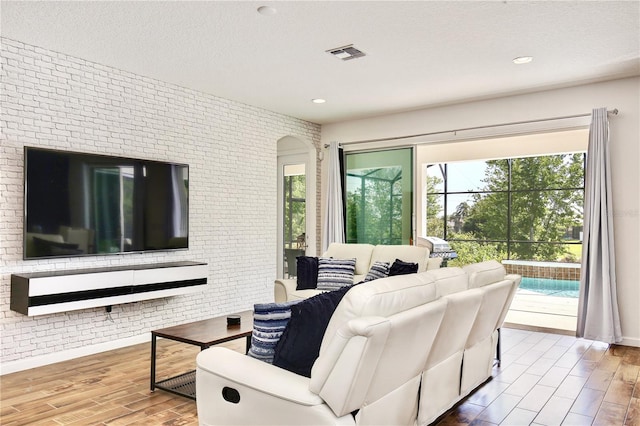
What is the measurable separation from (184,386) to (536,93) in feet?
15.6

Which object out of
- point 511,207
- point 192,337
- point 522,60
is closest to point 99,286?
point 192,337

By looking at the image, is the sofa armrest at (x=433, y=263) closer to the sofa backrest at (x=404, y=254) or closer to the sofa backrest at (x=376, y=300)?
the sofa backrest at (x=404, y=254)

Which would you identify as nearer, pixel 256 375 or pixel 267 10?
pixel 256 375

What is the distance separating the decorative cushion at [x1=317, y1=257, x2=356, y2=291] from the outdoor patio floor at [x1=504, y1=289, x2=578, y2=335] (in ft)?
6.90

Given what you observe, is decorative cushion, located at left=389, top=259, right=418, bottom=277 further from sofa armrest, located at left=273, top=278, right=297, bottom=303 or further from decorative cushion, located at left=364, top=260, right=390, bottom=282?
sofa armrest, located at left=273, top=278, right=297, bottom=303

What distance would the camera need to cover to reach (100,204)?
4.30 m

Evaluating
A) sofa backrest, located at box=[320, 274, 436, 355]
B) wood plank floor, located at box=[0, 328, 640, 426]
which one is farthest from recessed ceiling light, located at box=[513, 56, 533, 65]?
sofa backrest, located at box=[320, 274, 436, 355]

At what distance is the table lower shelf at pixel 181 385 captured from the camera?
3.23m

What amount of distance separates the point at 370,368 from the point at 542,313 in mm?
6519

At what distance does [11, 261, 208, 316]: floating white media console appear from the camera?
142 inches

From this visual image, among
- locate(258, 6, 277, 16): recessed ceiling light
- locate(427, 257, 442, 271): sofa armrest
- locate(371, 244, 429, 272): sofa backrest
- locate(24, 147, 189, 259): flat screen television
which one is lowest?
locate(427, 257, 442, 271): sofa armrest

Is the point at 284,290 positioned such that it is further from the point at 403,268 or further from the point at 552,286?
the point at 552,286

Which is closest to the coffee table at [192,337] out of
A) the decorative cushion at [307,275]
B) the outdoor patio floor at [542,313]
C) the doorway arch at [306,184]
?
the decorative cushion at [307,275]

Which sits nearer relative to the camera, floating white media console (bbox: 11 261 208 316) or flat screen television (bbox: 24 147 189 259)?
floating white media console (bbox: 11 261 208 316)
